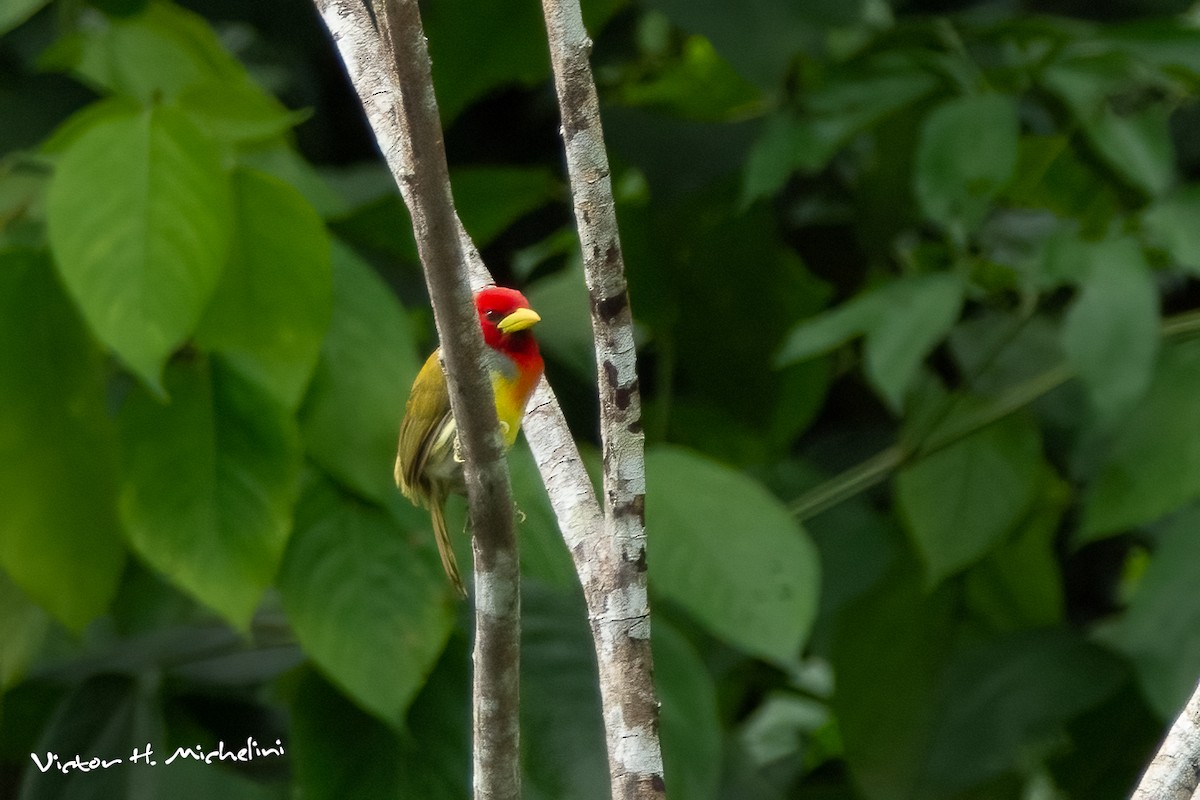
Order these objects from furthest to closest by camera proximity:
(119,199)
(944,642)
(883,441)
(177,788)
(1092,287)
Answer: (883,441) → (944,642) → (1092,287) → (177,788) → (119,199)

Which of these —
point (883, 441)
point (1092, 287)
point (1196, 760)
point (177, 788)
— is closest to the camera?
point (1196, 760)

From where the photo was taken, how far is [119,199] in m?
1.65

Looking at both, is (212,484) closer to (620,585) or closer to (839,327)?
(620,585)

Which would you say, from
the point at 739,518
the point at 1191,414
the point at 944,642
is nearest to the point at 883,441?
the point at 944,642

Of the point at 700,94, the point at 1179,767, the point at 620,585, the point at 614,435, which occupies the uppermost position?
the point at 700,94

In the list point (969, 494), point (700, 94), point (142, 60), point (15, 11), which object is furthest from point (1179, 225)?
point (15, 11)

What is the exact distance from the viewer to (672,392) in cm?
286

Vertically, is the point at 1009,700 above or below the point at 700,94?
below

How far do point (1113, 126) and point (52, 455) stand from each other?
1.67 metres

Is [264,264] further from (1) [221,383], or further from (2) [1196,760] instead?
(2) [1196,760]

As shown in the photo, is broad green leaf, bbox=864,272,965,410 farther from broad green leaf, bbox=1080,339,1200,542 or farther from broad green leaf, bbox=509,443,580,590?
broad green leaf, bbox=509,443,580,590

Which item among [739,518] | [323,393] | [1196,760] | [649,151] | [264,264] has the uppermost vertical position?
[649,151]

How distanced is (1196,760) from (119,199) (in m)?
1.26

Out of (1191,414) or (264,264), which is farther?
(1191,414)
